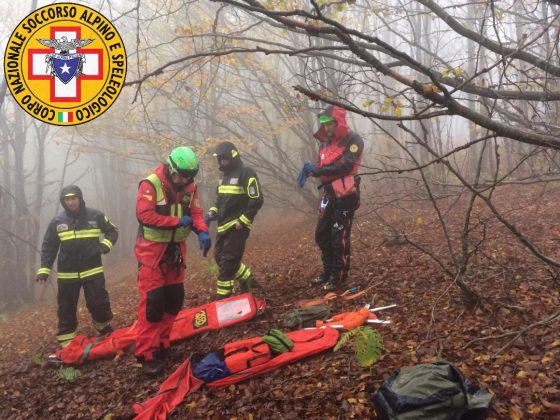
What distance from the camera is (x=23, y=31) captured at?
16.4 ft

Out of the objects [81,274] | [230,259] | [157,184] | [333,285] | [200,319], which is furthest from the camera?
[81,274]

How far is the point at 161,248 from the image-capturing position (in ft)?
13.9

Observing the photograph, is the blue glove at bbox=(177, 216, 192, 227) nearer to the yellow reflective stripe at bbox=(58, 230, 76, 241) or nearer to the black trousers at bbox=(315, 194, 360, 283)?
the black trousers at bbox=(315, 194, 360, 283)

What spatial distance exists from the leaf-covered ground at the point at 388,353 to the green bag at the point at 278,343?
0.16 metres

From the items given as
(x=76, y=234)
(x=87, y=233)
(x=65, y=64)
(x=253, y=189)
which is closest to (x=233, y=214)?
(x=253, y=189)

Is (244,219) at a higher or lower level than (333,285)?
higher

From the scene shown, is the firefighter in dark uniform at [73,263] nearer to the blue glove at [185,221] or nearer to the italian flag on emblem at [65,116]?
the italian flag on emblem at [65,116]

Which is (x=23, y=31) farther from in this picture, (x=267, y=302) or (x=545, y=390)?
(x=545, y=390)

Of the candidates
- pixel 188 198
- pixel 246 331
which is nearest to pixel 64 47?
pixel 188 198

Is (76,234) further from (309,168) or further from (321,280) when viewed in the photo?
(321,280)

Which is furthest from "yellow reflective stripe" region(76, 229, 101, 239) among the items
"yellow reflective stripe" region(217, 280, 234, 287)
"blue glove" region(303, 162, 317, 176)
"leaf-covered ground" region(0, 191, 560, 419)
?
"blue glove" region(303, 162, 317, 176)

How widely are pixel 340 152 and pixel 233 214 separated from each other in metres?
1.74

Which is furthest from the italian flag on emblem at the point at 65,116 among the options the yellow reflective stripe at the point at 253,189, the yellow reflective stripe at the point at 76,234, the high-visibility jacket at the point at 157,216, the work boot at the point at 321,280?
the work boot at the point at 321,280

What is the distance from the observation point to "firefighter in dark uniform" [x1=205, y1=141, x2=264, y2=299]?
542 centimetres
